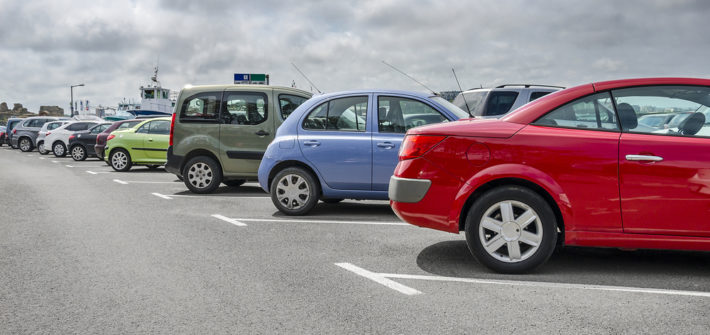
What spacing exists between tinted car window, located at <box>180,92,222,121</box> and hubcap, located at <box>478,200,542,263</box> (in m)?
6.41

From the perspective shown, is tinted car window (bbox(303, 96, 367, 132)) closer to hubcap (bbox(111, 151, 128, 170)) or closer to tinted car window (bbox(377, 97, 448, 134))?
tinted car window (bbox(377, 97, 448, 134))

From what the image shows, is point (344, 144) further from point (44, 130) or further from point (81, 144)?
point (44, 130)

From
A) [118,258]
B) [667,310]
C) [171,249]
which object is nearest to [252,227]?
[171,249]

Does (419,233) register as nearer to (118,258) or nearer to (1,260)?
(118,258)

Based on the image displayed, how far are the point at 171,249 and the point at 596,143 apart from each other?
3.89m

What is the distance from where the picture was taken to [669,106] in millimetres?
4789

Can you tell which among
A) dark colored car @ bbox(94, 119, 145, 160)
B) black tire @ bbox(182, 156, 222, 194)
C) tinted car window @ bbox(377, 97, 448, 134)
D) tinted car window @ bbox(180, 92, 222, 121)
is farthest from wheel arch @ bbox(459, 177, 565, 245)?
dark colored car @ bbox(94, 119, 145, 160)

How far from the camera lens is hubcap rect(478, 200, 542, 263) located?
15.4 feet

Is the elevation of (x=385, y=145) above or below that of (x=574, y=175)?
above

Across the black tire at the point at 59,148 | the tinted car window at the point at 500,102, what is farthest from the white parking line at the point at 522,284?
the black tire at the point at 59,148

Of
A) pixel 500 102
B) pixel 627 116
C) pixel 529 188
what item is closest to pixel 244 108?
pixel 500 102

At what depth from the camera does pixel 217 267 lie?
16.8 ft

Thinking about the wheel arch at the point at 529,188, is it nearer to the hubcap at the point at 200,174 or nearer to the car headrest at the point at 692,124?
the car headrest at the point at 692,124

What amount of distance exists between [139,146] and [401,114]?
11.1 m
